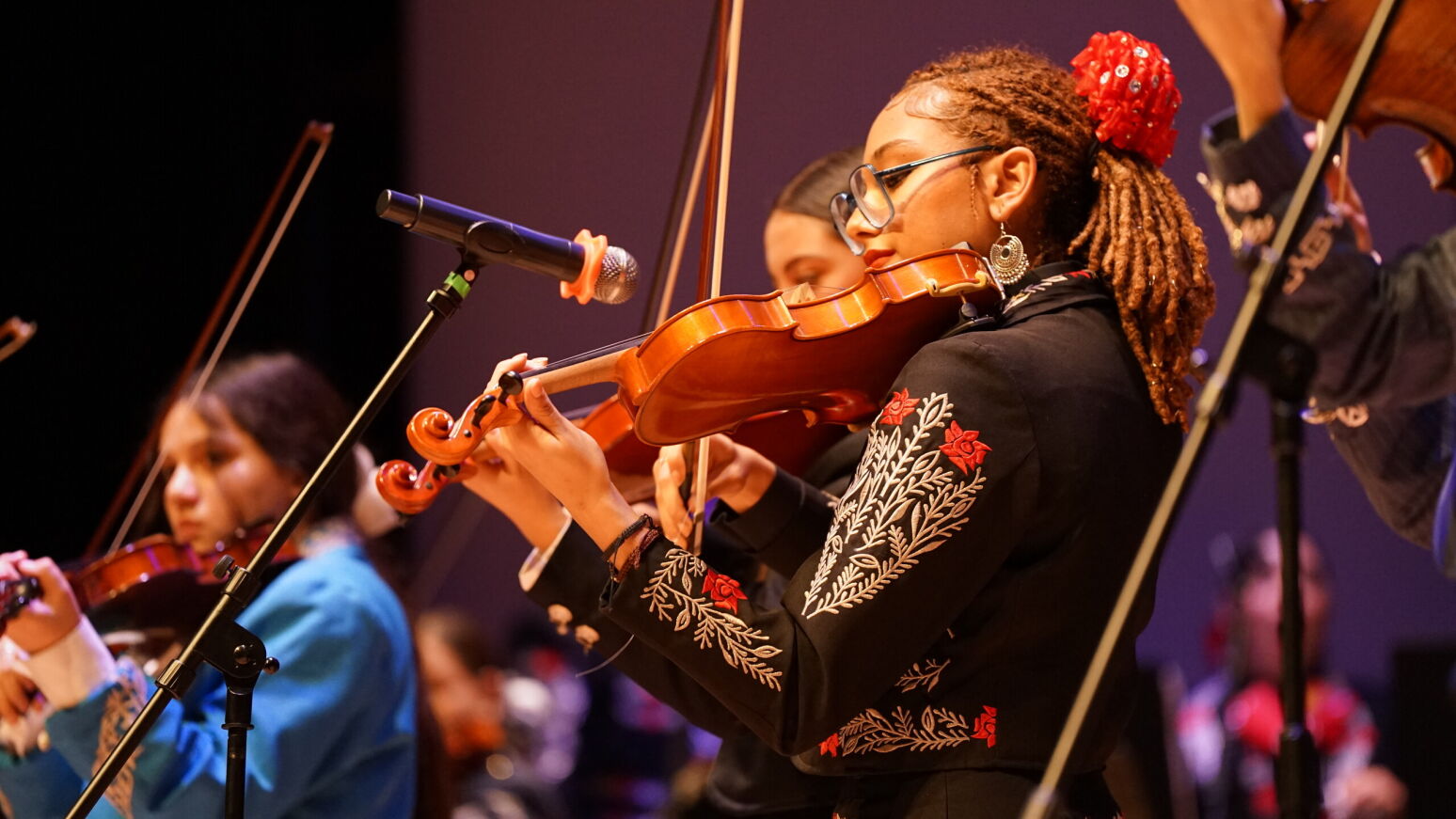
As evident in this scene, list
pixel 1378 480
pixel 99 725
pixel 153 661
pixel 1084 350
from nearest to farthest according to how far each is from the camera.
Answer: pixel 1084 350
pixel 1378 480
pixel 99 725
pixel 153 661

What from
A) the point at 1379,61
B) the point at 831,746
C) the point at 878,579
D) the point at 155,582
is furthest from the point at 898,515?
the point at 155,582

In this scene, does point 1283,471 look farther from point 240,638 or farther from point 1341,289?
point 240,638

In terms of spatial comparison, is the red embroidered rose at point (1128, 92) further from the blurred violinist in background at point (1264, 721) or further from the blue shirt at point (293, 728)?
the blurred violinist in background at point (1264, 721)

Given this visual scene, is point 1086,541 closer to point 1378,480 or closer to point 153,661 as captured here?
point 1378,480

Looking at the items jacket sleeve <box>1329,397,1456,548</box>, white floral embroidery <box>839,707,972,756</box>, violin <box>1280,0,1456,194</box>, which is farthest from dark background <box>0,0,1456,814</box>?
white floral embroidery <box>839,707,972,756</box>

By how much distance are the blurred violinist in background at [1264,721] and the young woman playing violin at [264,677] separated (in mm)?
2302

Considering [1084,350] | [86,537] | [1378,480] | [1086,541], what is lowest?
[86,537]

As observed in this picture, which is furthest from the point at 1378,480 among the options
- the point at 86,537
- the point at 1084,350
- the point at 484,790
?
the point at 86,537

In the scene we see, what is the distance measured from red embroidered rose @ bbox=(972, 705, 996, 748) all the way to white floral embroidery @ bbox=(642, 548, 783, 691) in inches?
8.4

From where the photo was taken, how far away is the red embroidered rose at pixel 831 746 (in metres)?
1.43

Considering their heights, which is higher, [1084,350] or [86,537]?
[1084,350]

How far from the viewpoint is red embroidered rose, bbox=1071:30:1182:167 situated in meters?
1.56

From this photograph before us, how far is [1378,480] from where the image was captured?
185 cm

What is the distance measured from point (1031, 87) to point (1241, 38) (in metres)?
0.31
